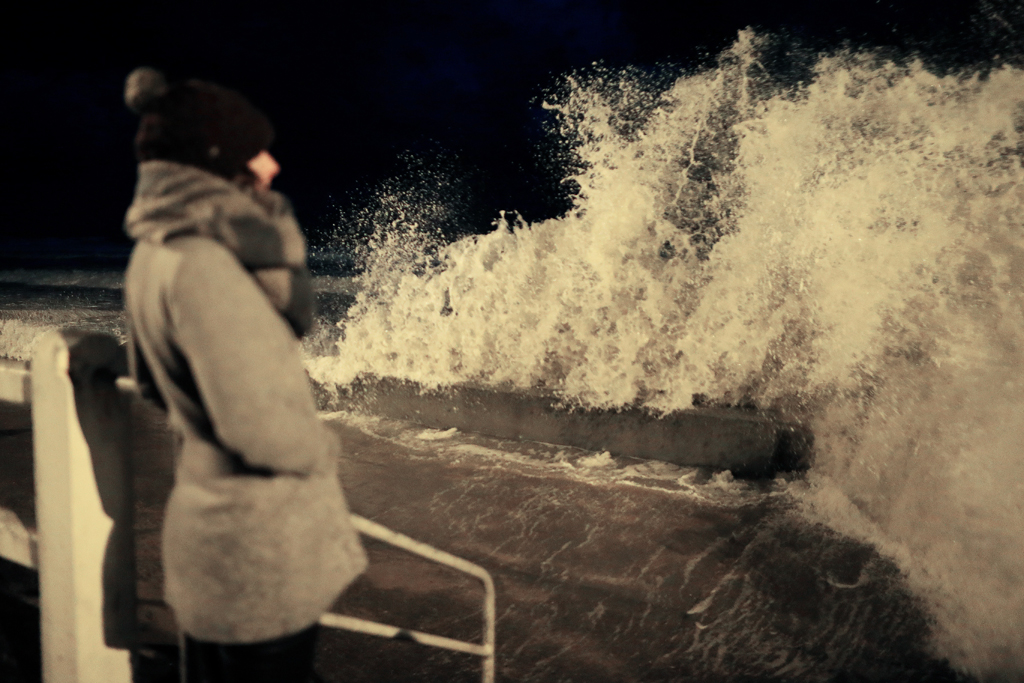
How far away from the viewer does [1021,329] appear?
452 cm

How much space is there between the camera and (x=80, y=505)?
1.62 meters

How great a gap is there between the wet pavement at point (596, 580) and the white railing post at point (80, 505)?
0.28m

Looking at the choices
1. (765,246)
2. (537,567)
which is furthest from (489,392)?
(765,246)

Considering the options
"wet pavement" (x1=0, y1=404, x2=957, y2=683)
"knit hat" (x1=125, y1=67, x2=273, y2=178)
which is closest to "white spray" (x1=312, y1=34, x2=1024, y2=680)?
"wet pavement" (x1=0, y1=404, x2=957, y2=683)

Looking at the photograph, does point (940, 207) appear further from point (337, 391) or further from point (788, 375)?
point (337, 391)

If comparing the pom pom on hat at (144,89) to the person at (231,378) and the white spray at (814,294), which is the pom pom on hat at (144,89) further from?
the white spray at (814,294)

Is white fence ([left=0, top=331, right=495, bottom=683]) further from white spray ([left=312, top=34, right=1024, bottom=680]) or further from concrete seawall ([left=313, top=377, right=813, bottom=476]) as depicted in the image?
white spray ([left=312, top=34, right=1024, bottom=680])

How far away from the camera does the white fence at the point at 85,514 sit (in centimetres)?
160

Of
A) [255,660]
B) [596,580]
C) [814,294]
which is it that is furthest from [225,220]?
[814,294]

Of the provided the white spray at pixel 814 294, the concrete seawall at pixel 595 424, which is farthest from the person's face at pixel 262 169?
the concrete seawall at pixel 595 424

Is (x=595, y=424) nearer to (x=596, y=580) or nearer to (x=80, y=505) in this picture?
(x=596, y=580)

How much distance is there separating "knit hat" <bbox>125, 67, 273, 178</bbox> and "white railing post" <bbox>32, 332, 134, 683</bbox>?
25.8 inches

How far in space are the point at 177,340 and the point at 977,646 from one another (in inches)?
121

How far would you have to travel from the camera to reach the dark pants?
4.44ft
